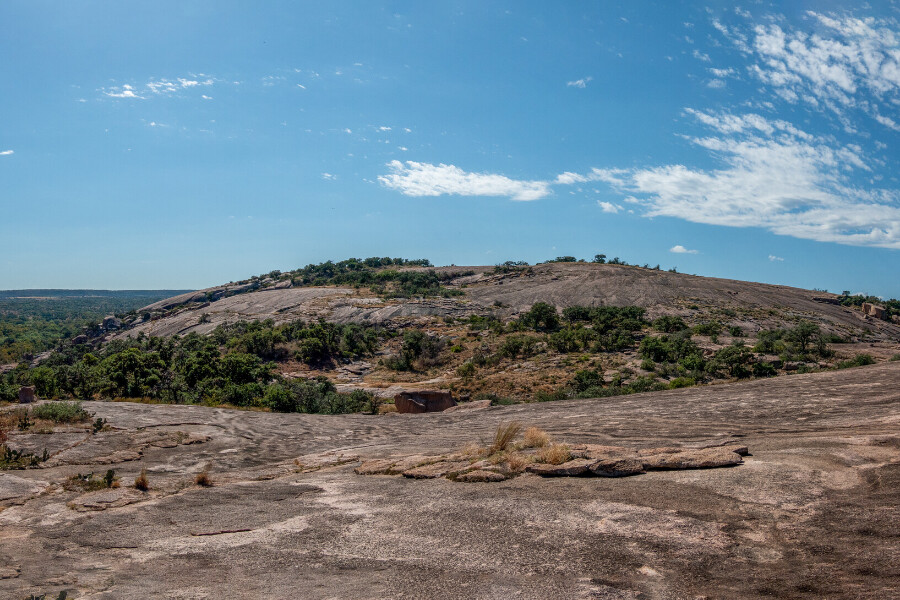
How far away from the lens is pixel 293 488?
33.9 feet

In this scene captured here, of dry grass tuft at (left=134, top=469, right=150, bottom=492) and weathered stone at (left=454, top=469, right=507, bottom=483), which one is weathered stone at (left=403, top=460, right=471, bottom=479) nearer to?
weathered stone at (left=454, top=469, right=507, bottom=483)

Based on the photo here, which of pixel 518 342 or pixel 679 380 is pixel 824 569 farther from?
pixel 518 342

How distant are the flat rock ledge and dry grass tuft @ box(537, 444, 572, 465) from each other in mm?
64

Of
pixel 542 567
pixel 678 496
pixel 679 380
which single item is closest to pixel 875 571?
pixel 678 496

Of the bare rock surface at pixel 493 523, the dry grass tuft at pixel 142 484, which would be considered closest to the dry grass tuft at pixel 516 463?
the bare rock surface at pixel 493 523

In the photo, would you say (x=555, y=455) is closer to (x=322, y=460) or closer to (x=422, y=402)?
(x=322, y=460)

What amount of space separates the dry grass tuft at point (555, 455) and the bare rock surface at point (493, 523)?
491 mm

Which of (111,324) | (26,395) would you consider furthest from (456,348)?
(111,324)

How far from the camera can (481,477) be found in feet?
31.7

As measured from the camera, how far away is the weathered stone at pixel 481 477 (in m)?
9.62

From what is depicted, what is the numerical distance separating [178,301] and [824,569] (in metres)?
98.9

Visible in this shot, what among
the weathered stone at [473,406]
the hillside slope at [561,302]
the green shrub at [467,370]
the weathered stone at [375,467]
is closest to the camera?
the weathered stone at [375,467]

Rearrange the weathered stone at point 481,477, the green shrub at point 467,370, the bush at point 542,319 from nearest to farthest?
1. the weathered stone at point 481,477
2. the green shrub at point 467,370
3. the bush at point 542,319

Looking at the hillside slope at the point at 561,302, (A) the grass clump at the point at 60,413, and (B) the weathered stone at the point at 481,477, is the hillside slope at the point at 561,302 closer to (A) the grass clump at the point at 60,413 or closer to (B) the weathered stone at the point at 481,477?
(A) the grass clump at the point at 60,413
